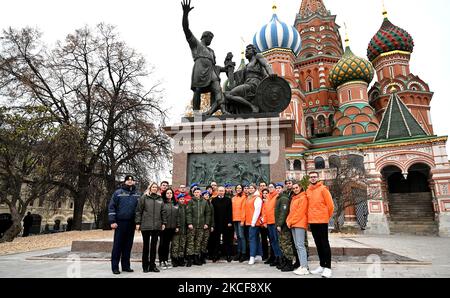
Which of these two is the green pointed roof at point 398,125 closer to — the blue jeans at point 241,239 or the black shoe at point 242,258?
the blue jeans at point 241,239

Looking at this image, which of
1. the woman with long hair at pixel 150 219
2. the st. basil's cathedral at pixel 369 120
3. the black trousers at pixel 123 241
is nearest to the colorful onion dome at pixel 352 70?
the st. basil's cathedral at pixel 369 120

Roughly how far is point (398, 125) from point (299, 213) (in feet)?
77.7

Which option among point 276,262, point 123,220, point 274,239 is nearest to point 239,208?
point 274,239

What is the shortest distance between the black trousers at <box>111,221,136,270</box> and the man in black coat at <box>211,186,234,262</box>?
1600 millimetres

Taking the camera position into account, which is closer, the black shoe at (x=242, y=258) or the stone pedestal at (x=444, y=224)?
the black shoe at (x=242, y=258)

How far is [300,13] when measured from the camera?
155ft

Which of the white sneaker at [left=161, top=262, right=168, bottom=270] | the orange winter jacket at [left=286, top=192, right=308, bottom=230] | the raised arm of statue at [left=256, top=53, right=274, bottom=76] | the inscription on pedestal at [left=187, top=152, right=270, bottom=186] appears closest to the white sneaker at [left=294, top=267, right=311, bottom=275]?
the orange winter jacket at [left=286, top=192, right=308, bottom=230]

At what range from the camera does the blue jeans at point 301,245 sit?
177 inches

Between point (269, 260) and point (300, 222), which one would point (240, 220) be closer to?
point (269, 260)

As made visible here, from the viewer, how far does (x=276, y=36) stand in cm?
3512

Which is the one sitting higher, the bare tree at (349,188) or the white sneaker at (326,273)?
A: the bare tree at (349,188)

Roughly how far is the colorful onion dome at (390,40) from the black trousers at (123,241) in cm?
4130
